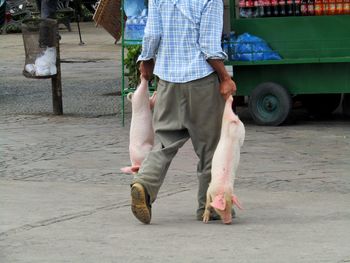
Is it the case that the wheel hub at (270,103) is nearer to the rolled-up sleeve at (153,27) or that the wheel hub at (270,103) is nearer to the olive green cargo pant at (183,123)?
the olive green cargo pant at (183,123)

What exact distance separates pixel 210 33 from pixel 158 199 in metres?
1.78

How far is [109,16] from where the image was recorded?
42.0ft

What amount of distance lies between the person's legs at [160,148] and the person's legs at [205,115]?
0.09 metres

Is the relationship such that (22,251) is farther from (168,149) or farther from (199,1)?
(199,1)

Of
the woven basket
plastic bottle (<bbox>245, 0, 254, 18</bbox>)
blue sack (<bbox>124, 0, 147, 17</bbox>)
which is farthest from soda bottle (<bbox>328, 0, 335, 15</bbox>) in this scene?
the woven basket

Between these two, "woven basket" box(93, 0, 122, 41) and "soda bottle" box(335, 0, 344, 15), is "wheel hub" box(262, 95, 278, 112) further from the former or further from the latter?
"woven basket" box(93, 0, 122, 41)

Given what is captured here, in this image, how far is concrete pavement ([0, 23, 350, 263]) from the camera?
6336 millimetres

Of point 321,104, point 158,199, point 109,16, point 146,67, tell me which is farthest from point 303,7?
point 146,67

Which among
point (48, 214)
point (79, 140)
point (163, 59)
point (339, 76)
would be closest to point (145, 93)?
point (163, 59)

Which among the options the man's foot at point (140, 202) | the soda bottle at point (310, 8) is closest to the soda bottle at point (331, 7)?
the soda bottle at point (310, 8)

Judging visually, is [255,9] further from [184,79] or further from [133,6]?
[184,79]

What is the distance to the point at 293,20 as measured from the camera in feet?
37.4

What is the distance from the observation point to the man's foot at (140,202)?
22.7 ft

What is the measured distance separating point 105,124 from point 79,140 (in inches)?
47.4
